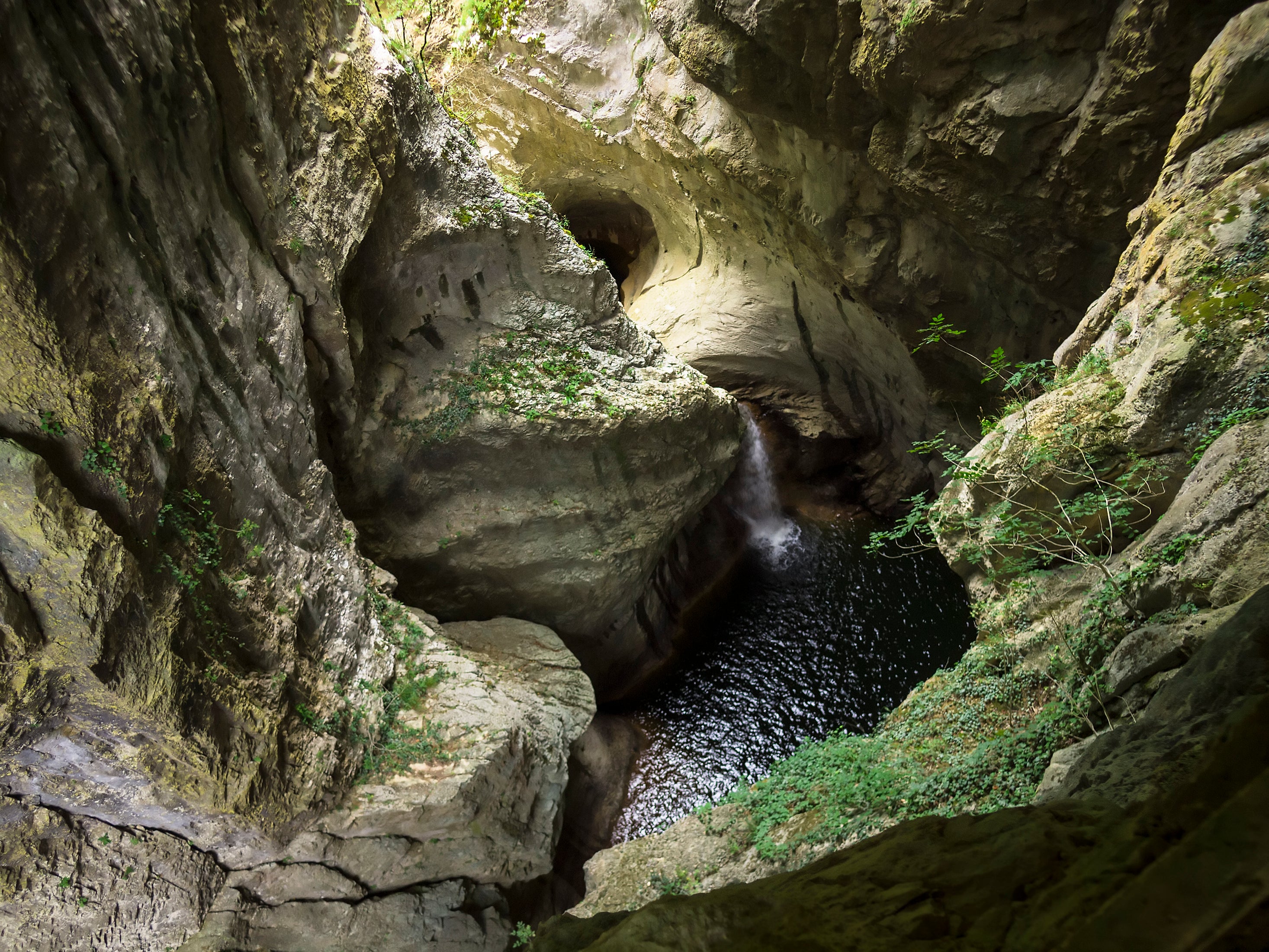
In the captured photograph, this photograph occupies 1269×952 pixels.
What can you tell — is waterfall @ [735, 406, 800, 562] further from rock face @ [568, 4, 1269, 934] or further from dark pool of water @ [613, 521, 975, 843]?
rock face @ [568, 4, 1269, 934]

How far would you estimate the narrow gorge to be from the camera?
12.3ft

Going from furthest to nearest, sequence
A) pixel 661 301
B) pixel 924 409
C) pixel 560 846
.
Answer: pixel 661 301
pixel 924 409
pixel 560 846

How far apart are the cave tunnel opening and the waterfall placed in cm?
496

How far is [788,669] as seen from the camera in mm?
10094

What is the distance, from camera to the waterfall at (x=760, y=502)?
1379cm

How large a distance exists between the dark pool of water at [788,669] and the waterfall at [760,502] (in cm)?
121

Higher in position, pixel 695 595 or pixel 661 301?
pixel 661 301

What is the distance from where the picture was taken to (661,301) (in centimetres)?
1568

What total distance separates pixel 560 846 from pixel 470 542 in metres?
3.86

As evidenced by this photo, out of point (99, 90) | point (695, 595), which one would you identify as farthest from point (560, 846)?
point (99, 90)

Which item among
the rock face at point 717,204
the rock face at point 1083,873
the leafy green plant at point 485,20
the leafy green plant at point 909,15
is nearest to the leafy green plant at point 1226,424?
the rock face at point 1083,873

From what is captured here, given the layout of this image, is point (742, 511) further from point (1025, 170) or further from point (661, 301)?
point (1025, 170)

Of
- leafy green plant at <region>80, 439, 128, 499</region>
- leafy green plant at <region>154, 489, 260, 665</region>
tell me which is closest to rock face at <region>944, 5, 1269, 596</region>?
leafy green plant at <region>154, 489, 260, 665</region>

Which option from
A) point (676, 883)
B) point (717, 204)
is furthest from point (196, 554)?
point (717, 204)
